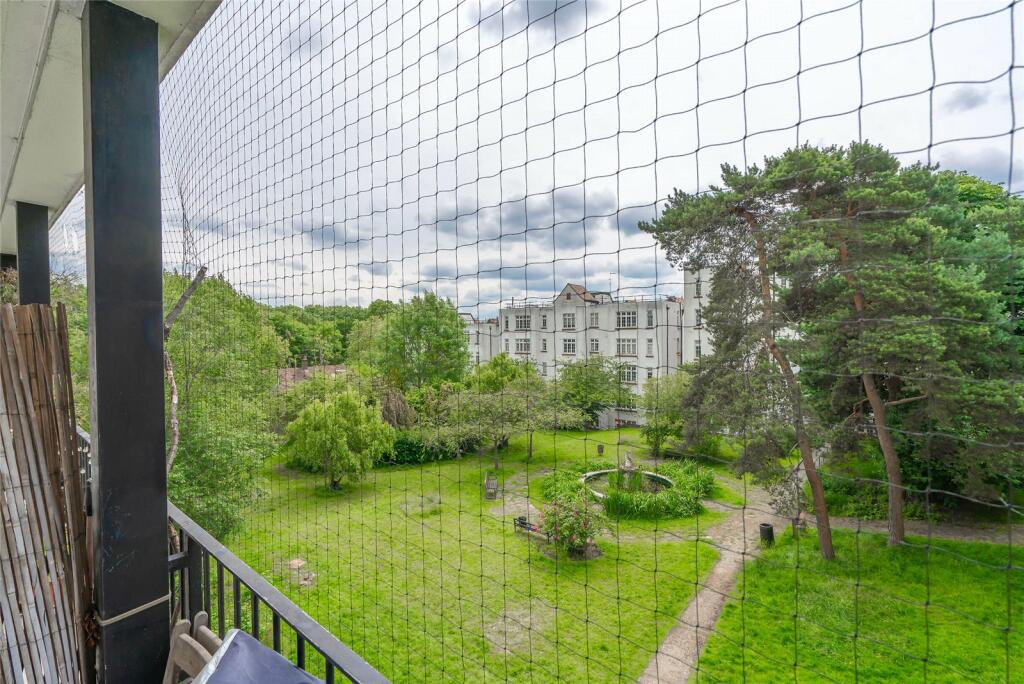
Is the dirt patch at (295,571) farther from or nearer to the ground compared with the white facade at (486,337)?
nearer to the ground

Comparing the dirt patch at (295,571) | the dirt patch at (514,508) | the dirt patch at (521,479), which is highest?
the dirt patch at (521,479)

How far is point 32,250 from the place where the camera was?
270 cm

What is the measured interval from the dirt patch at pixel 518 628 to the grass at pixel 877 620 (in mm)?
1837

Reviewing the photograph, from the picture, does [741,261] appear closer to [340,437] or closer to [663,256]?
[663,256]

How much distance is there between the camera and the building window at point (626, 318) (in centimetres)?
228

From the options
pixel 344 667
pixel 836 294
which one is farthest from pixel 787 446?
pixel 344 667

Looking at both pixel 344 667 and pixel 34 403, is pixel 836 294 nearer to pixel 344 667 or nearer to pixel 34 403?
pixel 344 667

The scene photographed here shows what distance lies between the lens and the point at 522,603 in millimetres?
6234

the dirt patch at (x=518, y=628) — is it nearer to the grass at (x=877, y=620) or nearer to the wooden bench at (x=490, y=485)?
the wooden bench at (x=490, y=485)

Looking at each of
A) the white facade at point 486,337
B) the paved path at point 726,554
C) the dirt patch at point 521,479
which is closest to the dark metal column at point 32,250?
the white facade at point 486,337

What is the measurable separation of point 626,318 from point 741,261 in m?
0.80

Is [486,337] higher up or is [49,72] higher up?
[49,72]

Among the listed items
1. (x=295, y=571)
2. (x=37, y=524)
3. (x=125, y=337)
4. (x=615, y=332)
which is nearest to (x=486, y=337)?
(x=615, y=332)

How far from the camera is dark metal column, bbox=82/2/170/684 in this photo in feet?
3.26
